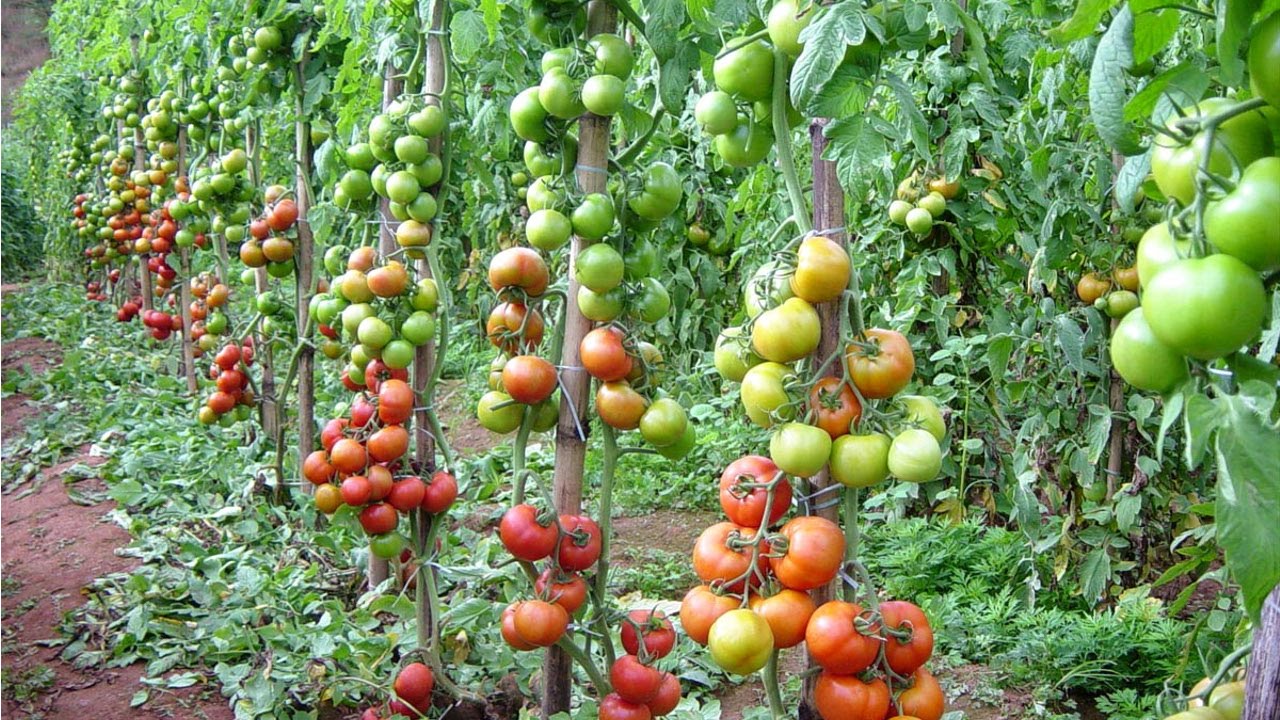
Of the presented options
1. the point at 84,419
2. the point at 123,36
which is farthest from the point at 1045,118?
the point at 84,419

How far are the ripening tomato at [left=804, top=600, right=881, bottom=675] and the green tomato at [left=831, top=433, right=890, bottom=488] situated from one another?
0.52 ft

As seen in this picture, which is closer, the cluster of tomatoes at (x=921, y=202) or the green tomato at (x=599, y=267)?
the green tomato at (x=599, y=267)

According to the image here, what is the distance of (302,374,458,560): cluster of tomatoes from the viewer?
8.01 ft

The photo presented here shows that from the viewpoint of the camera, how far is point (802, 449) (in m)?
1.19

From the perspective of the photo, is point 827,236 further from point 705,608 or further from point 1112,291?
point 1112,291

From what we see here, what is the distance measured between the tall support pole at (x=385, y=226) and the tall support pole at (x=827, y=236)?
1.69 m

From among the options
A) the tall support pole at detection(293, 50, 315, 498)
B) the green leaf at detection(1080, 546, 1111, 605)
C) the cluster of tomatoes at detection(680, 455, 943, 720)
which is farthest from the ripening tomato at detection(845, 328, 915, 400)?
the tall support pole at detection(293, 50, 315, 498)

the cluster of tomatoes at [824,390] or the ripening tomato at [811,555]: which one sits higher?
the cluster of tomatoes at [824,390]

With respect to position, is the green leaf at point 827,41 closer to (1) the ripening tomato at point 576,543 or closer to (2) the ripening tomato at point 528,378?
(2) the ripening tomato at point 528,378

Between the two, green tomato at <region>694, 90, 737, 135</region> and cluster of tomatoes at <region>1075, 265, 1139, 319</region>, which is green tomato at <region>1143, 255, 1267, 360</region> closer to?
green tomato at <region>694, 90, 737, 135</region>

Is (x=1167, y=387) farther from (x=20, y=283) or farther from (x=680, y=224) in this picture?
(x=20, y=283)

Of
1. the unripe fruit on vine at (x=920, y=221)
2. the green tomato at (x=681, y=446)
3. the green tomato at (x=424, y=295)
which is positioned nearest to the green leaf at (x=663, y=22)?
the green tomato at (x=681, y=446)

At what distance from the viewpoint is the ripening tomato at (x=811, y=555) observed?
1.21m

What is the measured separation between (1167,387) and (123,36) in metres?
5.27
